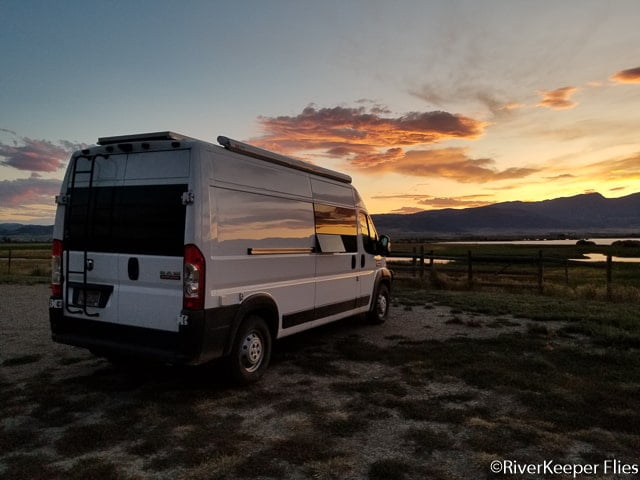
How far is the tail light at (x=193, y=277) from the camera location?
501cm

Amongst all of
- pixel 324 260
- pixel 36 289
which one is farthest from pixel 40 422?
pixel 36 289

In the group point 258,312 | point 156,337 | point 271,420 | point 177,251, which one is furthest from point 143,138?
point 271,420

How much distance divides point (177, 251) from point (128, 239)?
747 mm

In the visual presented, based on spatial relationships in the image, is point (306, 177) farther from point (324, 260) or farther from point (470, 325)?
point (470, 325)

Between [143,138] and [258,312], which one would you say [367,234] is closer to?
[258,312]

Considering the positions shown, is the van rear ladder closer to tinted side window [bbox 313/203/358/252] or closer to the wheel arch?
the wheel arch

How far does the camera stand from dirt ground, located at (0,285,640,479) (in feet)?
12.5

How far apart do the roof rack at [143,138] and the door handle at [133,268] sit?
137 cm

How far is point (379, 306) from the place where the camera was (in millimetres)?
9922

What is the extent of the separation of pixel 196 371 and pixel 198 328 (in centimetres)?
170

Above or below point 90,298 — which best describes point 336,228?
above

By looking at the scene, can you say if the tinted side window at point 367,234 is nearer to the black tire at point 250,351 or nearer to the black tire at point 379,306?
the black tire at point 379,306

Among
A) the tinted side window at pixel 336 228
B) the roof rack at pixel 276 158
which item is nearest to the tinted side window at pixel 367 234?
the tinted side window at pixel 336 228

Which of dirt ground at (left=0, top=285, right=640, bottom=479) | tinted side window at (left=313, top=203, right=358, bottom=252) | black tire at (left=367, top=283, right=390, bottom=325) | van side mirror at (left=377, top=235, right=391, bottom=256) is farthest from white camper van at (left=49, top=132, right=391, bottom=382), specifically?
black tire at (left=367, top=283, right=390, bottom=325)
